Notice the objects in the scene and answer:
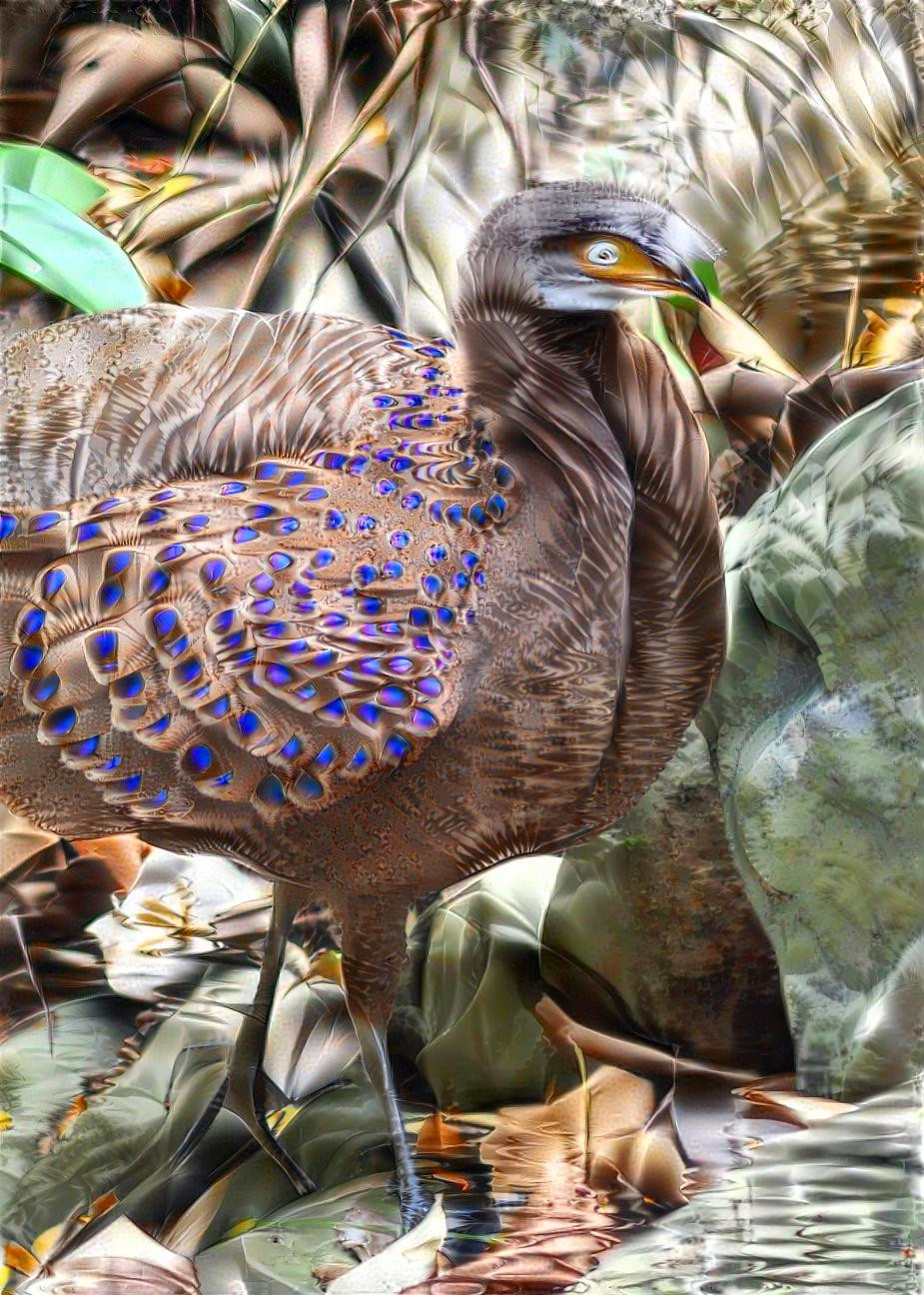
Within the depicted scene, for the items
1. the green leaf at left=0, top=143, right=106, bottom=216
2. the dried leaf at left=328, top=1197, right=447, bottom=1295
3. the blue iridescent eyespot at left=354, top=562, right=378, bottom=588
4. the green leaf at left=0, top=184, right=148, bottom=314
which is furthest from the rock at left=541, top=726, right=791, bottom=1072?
the green leaf at left=0, top=143, right=106, bottom=216

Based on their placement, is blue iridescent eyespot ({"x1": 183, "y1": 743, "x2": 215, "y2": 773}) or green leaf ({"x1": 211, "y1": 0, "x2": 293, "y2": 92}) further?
green leaf ({"x1": 211, "y1": 0, "x2": 293, "y2": 92})

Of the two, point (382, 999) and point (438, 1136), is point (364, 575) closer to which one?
point (382, 999)

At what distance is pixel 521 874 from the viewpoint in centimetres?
172

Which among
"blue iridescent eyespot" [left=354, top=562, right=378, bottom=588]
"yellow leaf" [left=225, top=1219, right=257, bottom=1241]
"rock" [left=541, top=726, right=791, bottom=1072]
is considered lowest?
"yellow leaf" [left=225, top=1219, right=257, bottom=1241]

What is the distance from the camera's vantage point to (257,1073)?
5.60ft

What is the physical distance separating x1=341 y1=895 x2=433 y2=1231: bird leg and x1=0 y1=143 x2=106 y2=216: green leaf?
39.3 inches

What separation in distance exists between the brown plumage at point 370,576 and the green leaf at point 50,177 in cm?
17

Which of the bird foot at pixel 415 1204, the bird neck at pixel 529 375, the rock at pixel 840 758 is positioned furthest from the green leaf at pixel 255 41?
the bird foot at pixel 415 1204

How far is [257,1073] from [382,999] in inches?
7.5

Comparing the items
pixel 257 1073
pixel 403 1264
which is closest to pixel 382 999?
pixel 257 1073

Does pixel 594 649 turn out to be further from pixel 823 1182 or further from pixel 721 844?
pixel 823 1182

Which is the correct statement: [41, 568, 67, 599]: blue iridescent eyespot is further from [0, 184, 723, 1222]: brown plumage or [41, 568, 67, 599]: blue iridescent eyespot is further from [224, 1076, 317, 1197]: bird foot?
[224, 1076, 317, 1197]: bird foot

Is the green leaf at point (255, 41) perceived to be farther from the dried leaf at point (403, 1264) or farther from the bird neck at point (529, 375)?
the dried leaf at point (403, 1264)

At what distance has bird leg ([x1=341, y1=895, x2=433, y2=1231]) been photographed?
1.69 meters
